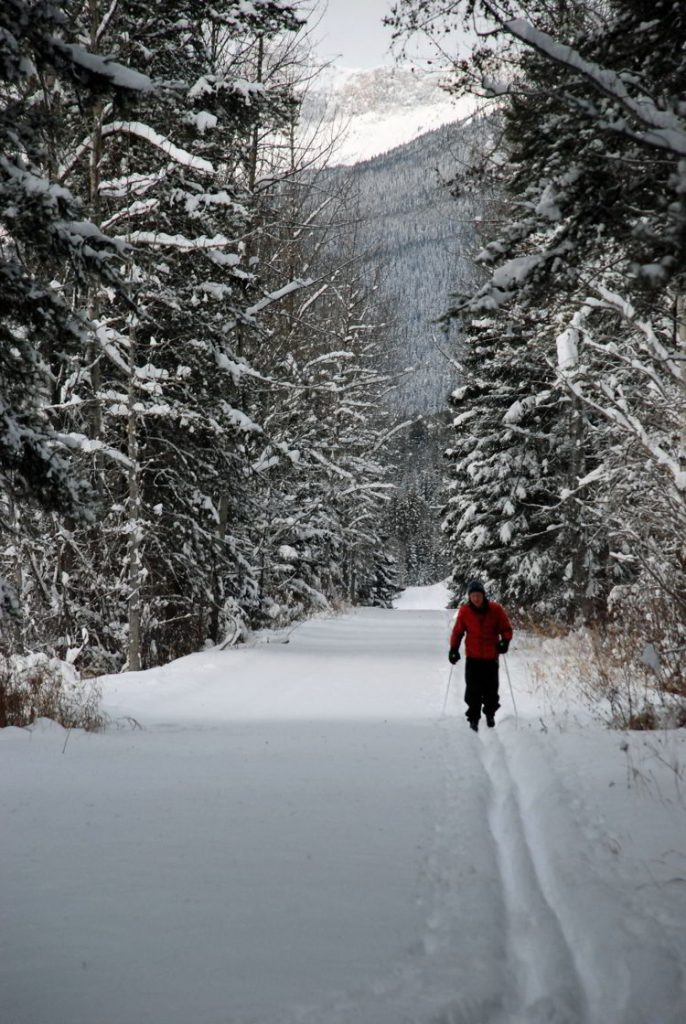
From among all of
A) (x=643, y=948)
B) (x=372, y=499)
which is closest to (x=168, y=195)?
(x=643, y=948)

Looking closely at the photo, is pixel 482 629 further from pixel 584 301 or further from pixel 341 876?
pixel 341 876

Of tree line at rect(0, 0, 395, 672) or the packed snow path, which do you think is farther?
tree line at rect(0, 0, 395, 672)

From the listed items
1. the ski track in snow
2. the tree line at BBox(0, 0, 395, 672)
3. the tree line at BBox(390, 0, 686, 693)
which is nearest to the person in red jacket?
the tree line at BBox(390, 0, 686, 693)

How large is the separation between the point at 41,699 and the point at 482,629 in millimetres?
5376

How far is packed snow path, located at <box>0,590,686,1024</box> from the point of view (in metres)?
3.03

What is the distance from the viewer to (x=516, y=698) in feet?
36.7

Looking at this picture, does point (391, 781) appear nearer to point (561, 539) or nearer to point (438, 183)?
point (438, 183)

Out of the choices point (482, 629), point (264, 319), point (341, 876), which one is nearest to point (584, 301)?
point (482, 629)

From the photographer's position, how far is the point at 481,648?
31.4ft

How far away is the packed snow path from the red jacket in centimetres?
120

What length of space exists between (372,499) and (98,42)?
1069 inches

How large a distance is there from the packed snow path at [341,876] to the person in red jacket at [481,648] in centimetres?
67

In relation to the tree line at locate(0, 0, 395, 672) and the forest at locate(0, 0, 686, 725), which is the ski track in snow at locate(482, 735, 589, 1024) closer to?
the forest at locate(0, 0, 686, 725)

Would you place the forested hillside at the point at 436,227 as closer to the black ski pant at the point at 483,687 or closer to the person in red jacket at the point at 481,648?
the person in red jacket at the point at 481,648
